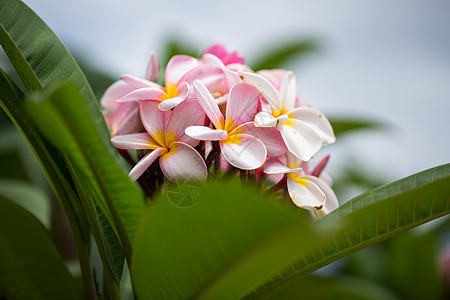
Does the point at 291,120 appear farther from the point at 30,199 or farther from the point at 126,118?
the point at 30,199

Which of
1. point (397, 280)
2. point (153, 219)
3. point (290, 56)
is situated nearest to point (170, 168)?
point (153, 219)

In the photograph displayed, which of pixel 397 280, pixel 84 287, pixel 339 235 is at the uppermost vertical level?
pixel 339 235

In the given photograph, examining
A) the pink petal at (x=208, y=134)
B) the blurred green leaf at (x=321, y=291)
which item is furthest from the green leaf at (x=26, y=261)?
the blurred green leaf at (x=321, y=291)

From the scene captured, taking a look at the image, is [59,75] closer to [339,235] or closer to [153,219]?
[153,219]

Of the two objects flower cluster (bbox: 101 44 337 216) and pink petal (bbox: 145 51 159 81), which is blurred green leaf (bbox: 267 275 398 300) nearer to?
flower cluster (bbox: 101 44 337 216)

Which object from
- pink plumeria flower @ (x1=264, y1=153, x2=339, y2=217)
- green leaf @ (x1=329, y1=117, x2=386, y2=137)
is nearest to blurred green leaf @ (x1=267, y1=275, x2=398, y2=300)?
green leaf @ (x1=329, y1=117, x2=386, y2=137)

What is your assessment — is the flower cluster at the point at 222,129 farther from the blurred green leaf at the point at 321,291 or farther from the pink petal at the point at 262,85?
the blurred green leaf at the point at 321,291

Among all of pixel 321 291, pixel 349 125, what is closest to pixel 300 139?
pixel 349 125
